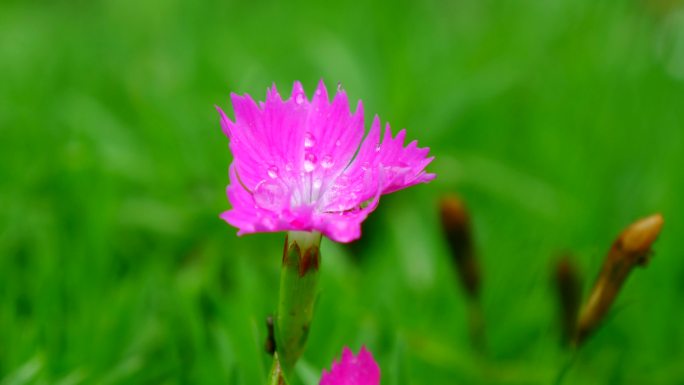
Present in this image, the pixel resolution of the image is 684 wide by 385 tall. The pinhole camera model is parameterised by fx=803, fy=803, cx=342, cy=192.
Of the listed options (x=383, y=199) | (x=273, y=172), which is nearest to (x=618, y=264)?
(x=273, y=172)

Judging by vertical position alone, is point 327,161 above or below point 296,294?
above

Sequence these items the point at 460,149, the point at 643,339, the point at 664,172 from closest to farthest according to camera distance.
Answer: the point at 643,339 → the point at 664,172 → the point at 460,149

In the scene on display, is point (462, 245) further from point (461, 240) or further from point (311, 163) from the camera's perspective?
point (311, 163)

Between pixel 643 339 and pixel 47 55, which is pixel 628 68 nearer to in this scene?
pixel 643 339

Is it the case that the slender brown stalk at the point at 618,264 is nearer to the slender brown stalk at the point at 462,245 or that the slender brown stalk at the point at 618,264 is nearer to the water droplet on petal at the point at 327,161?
the slender brown stalk at the point at 462,245

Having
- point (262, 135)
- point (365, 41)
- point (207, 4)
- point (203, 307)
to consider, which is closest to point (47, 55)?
point (207, 4)
